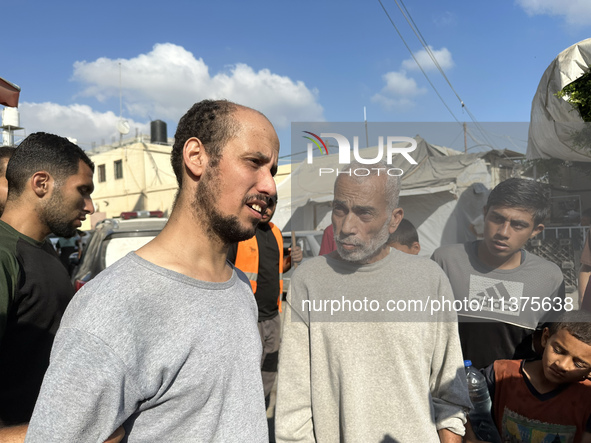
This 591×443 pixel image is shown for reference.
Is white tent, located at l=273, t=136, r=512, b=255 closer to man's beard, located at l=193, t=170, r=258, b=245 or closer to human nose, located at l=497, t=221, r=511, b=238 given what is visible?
human nose, located at l=497, t=221, r=511, b=238

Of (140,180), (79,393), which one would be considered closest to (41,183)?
(79,393)

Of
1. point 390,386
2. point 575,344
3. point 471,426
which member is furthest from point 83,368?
point 575,344

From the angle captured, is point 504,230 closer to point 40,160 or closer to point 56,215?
point 56,215

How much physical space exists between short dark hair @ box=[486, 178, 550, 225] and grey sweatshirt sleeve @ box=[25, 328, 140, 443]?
5.77 feet

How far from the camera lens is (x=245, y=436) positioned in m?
1.15

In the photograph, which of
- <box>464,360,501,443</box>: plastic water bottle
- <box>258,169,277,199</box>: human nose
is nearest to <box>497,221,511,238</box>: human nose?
<box>464,360,501,443</box>: plastic water bottle

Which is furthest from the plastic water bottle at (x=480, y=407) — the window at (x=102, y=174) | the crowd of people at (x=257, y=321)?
the window at (x=102, y=174)

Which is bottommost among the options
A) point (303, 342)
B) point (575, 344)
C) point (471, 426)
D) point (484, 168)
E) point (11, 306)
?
point (471, 426)

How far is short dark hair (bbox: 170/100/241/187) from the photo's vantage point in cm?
121

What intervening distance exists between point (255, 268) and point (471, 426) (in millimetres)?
2035

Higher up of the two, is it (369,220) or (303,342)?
(369,220)

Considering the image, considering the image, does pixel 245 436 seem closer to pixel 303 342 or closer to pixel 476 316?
pixel 303 342

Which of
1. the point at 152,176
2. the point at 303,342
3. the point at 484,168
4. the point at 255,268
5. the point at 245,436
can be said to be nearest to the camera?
A: the point at 245,436

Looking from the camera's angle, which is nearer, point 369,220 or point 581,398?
point 369,220
